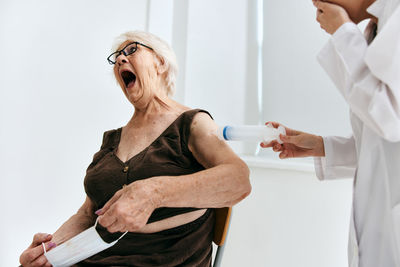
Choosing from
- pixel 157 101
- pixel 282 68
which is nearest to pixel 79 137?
pixel 157 101

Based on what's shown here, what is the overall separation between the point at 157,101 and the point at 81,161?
0.77m

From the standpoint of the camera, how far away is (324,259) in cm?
164

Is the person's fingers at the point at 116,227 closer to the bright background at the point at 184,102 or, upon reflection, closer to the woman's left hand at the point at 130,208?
the woman's left hand at the point at 130,208

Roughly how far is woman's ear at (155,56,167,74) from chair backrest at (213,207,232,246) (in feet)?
2.04

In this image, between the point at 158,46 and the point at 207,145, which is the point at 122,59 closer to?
the point at 158,46

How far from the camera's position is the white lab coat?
25.5 inches

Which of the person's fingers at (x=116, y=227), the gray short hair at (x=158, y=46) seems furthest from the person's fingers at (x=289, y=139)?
the gray short hair at (x=158, y=46)

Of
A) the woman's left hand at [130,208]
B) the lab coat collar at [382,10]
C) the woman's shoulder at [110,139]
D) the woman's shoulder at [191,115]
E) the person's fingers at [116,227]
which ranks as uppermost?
the lab coat collar at [382,10]

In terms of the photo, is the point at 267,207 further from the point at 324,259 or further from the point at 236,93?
the point at 236,93

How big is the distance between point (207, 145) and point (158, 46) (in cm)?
54

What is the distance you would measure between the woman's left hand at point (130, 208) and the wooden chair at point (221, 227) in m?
0.39

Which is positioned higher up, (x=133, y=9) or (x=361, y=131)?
(x=133, y=9)

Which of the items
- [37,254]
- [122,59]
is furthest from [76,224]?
[122,59]

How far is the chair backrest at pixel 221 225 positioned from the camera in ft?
3.97
